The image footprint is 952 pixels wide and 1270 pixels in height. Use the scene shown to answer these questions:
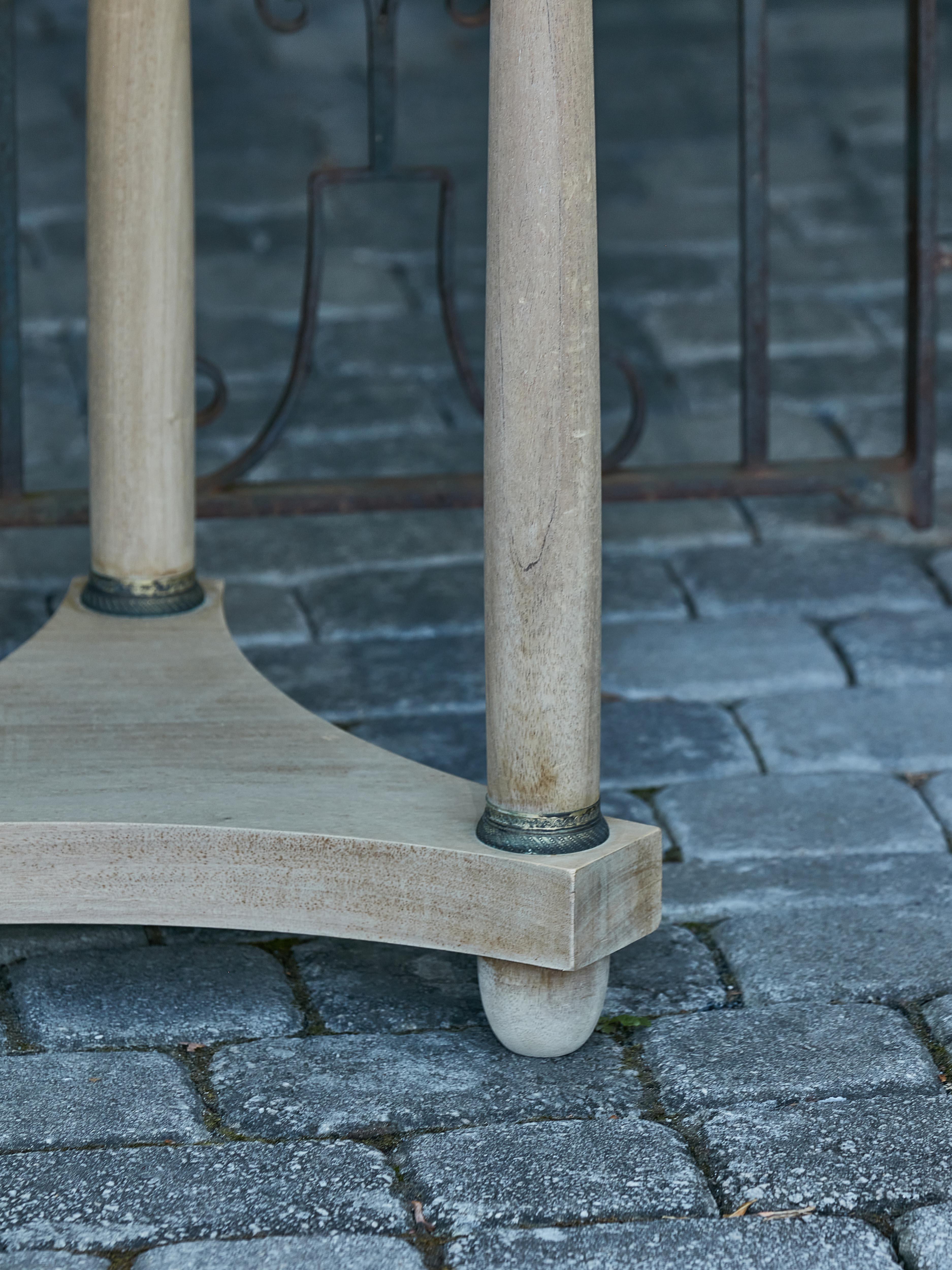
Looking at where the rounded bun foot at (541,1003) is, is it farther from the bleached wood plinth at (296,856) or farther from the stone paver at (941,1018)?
the stone paver at (941,1018)

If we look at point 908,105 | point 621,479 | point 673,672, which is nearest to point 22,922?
point 673,672

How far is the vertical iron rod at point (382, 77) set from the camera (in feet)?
8.59


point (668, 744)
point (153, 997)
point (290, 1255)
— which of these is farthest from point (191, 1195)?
point (668, 744)

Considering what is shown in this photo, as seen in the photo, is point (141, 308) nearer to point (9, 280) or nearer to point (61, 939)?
point (9, 280)

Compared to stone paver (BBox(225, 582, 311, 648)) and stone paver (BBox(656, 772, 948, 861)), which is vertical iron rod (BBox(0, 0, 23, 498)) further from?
stone paver (BBox(656, 772, 948, 861))

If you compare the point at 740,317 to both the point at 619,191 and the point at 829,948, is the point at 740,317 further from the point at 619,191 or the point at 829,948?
the point at 619,191

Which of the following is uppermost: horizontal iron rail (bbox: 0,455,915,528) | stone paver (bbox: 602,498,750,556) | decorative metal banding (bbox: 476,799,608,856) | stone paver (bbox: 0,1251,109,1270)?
horizontal iron rail (bbox: 0,455,915,528)

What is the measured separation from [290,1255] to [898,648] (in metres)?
1.60

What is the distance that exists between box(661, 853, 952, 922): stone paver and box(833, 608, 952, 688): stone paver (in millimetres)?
551

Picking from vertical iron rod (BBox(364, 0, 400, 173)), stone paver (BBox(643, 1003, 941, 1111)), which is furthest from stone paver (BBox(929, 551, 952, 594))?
stone paver (BBox(643, 1003, 941, 1111))

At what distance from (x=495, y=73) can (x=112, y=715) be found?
860 mm

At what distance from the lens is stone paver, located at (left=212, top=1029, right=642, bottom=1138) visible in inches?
61.2

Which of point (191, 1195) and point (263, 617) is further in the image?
point (263, 617)

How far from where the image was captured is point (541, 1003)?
1625 millimetres
